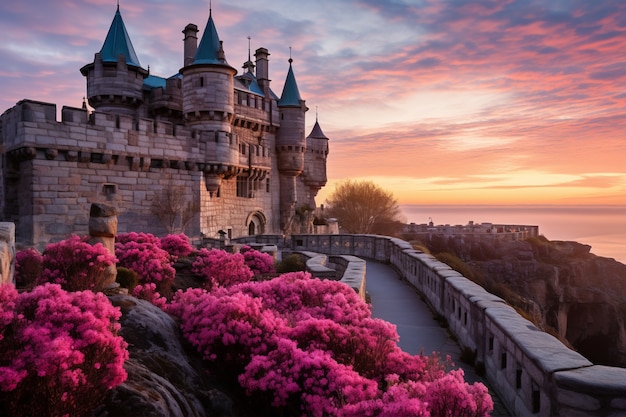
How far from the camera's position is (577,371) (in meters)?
3.48

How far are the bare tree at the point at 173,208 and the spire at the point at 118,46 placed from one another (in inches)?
380

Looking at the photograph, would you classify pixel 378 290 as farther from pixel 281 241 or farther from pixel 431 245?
pixel 431 245

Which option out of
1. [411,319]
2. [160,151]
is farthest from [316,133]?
[411,319]

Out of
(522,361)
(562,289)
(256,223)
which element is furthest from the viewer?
(562,289)

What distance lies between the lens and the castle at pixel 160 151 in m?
18.5

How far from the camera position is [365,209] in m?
56.7

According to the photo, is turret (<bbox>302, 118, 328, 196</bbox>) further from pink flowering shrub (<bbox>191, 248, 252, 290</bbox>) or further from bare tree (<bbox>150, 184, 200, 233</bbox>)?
pink flowering shrub (<bbox>191, 248, 252, 290</bbox>)

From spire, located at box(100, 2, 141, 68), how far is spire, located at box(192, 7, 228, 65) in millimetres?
3779

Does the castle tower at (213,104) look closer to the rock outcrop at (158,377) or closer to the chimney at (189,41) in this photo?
the chimney at (189,41)

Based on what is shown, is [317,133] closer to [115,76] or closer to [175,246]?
[115,76]

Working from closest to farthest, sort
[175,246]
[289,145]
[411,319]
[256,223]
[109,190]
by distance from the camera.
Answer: [411,319], [175,246], [109,190], [256,223], [289,145]

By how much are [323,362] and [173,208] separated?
19.4 m

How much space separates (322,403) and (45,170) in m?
18.3

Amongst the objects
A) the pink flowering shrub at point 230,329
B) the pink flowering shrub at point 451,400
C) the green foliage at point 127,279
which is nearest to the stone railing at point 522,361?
Answer: the pink flowering shrub at point 451,400
